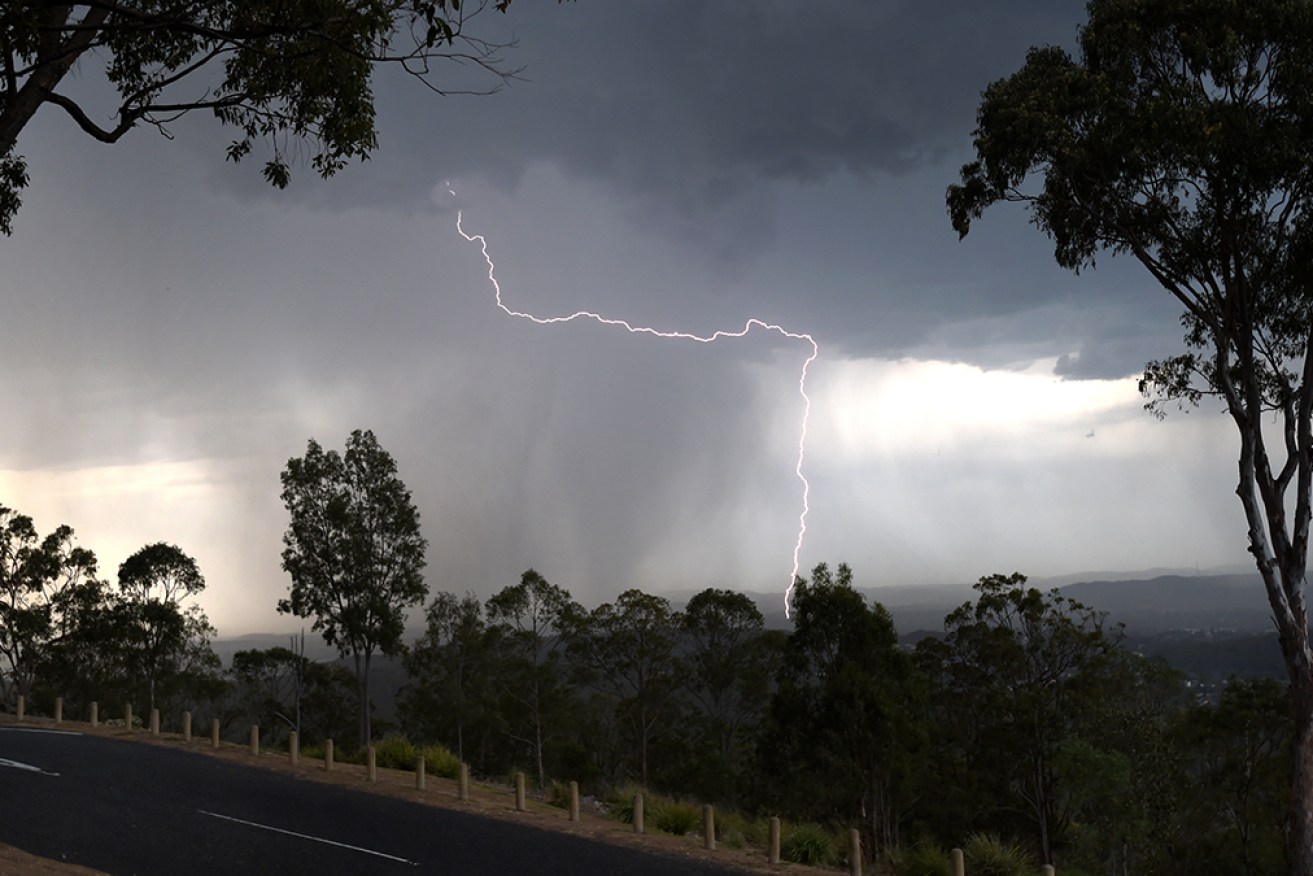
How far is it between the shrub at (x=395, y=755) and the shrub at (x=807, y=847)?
12472 millimetres

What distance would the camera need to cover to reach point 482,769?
196ft

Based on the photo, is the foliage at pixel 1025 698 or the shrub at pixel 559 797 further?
the foliage at pixel 1025 698

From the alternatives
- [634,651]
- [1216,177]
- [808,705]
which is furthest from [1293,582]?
[634,651]

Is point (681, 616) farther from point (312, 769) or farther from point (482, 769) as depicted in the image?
point (312, 769)

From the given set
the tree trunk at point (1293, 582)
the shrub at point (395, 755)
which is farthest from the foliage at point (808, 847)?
the shrub at point (395, 755)

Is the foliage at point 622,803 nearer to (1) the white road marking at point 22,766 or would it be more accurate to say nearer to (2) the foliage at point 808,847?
(2) the foliage at point 808,847

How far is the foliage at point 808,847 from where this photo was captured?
1730 centimetres

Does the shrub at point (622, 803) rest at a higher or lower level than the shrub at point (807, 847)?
lower

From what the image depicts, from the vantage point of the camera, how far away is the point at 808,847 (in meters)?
17.5

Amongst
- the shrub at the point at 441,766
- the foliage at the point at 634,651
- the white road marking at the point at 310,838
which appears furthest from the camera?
the foliage at the point at 634,651

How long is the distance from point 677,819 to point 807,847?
321 centimetres

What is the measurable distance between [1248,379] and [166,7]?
70.0ft

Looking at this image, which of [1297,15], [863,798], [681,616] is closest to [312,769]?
[863,798]

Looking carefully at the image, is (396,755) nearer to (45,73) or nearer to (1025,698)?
(45,73)
